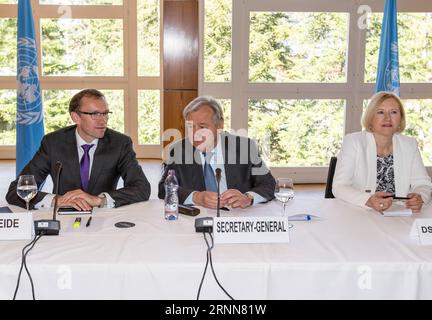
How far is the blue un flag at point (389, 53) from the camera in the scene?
5.11 metres

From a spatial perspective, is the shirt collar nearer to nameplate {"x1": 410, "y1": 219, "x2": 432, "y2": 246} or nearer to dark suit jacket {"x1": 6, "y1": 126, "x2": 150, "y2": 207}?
dark suit jacket {"x1": 6, "y1": 126, "x2": 150, "y2": 207}

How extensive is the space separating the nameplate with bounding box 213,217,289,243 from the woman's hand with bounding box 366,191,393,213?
66 cm

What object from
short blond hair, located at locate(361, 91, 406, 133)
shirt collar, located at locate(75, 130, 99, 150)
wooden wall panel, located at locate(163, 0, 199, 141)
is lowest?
shirt collar, located at locate(75, 130, 99, 150)

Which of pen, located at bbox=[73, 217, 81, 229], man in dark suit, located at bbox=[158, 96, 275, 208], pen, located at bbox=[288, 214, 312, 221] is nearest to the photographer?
pen, located at bbox=[73, 217, 81, 229]

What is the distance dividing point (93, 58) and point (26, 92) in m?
2.81

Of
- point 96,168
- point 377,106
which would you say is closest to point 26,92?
point 96,168

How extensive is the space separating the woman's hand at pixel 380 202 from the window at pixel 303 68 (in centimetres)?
391

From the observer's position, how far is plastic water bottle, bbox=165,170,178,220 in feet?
6.79

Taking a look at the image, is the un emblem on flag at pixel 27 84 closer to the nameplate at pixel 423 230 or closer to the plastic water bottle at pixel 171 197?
the plastic water bottle at pixel 171 197

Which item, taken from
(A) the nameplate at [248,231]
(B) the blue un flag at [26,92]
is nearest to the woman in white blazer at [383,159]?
(A) the nameplate at [248,231]

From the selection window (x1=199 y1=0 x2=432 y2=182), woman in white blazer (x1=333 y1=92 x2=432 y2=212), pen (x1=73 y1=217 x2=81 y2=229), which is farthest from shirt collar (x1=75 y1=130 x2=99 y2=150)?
window (x1=199 y1=0 x2=432 y2=182)

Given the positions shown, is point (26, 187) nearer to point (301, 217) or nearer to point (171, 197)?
point (171, 197)

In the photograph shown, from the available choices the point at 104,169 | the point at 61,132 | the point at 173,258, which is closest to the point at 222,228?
the point at 173,258

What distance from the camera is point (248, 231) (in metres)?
1.74
